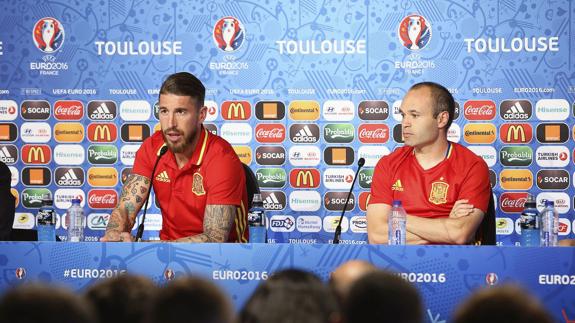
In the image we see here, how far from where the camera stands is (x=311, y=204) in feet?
21.3

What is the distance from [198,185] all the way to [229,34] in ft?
5.79

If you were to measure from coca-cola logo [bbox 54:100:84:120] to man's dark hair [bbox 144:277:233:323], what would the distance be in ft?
17.1

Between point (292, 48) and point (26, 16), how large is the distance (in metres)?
2.01

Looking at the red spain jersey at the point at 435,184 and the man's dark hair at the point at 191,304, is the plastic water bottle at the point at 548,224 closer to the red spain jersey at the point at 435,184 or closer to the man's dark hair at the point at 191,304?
the red spain jersey at the point at 435,184

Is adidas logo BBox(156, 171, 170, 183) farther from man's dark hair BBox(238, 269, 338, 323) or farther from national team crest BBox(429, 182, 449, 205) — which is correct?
man's dark hair BBox(238, 269, 338, 323)

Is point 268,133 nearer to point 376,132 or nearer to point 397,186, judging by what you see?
point 376,132

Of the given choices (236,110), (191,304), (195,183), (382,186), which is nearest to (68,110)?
(236,110)

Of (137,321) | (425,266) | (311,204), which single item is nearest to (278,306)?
(137,321)

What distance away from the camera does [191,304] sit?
1578 mm

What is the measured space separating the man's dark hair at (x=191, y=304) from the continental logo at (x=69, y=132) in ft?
17.1

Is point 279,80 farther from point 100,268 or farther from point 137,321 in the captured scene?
point 137,321

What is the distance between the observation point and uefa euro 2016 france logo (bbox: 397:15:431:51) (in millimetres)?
6422

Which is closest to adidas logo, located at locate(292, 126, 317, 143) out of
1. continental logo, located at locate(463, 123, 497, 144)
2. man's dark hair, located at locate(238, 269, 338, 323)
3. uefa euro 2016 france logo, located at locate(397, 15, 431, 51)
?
uefa euro 2016 france logo, located at locate(397, 15, 431, 51)

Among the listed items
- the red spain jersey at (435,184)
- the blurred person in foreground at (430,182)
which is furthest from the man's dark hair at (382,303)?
the red spain jersey at (435,184)
